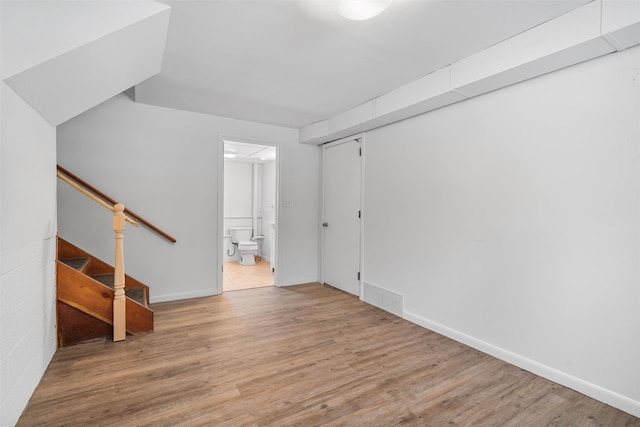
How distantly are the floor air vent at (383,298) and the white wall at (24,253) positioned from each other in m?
3.05

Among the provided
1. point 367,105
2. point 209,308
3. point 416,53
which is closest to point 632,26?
point 416,53

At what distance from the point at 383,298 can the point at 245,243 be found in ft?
11.7

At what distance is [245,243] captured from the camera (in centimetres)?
634

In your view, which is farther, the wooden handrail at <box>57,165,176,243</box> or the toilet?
the toilet

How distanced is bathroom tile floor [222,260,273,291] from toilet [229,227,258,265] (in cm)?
15

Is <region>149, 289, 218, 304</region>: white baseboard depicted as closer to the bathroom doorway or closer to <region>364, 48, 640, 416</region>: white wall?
the bathroom doorway

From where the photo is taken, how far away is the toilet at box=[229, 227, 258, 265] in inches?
248

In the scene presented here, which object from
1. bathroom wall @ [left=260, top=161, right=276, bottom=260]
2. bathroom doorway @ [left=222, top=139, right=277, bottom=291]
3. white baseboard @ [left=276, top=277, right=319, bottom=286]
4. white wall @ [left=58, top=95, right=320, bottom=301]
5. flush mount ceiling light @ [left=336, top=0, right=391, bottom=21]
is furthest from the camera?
bathroom wall @ [left=260, top=161, right=276, bottom=260]

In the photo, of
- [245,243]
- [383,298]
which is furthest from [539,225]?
[245,243]

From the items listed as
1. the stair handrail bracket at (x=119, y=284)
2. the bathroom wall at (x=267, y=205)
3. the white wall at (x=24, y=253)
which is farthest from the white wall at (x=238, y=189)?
the white wall at (x=24, y=253)

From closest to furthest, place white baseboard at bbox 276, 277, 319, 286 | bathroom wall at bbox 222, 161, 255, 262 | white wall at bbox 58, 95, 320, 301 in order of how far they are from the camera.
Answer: white wall at bbox 58, 95, 320, 301 → white baseboard at bbox 276, 277, 319, 286 → bathroom wall at bbox 222, 161, 255, 262

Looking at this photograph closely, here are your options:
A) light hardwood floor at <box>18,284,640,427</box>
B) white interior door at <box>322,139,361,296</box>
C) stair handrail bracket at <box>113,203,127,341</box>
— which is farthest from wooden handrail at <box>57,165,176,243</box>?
white interior door at <box>322,139,361,296</box>

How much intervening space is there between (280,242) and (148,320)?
2.11 m

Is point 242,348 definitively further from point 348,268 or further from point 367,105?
point 367,105
